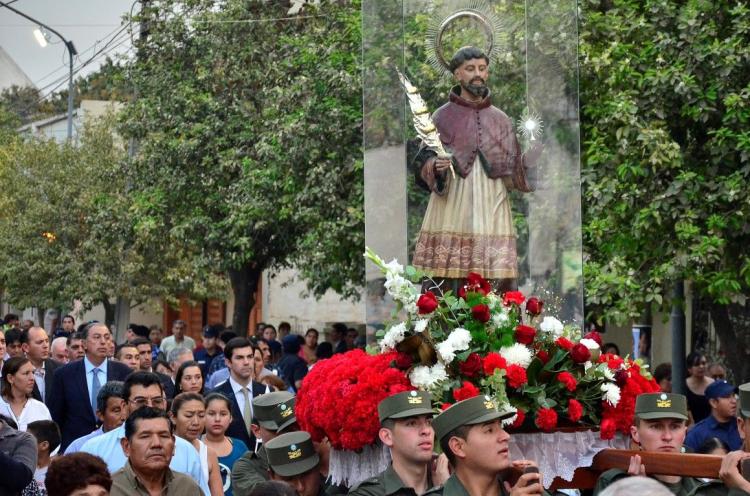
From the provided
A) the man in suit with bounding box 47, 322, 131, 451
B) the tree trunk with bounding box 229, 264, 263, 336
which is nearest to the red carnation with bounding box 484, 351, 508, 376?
the man in suit with bounding box 47, 322, 131, 451

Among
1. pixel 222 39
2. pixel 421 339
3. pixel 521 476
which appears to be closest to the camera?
pixel 521 476

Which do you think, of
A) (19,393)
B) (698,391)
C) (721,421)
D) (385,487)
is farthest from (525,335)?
(698,391)

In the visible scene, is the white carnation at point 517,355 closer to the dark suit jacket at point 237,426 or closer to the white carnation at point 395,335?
the white carnation at point 395,335

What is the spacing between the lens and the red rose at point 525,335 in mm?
8348

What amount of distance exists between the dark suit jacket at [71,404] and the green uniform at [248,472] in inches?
144

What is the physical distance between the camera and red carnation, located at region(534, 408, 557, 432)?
802cm

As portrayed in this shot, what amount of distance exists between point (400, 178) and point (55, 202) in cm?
2862

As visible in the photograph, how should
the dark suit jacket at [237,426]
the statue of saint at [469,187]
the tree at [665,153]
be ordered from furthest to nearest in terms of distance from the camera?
the tree at [665,153] → the dark suit jacket at [237,426] → the statue of saint at [469,187]

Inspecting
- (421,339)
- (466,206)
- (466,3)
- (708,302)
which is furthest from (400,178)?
(708,302)

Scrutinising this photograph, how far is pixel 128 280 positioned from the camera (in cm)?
3472

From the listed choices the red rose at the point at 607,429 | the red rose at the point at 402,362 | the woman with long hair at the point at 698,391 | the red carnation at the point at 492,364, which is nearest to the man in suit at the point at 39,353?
the red rose at the point at 402,362

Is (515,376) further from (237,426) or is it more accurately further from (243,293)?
(243,293)

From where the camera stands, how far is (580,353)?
836 cm

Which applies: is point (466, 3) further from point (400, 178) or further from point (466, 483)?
point (466, 483)
